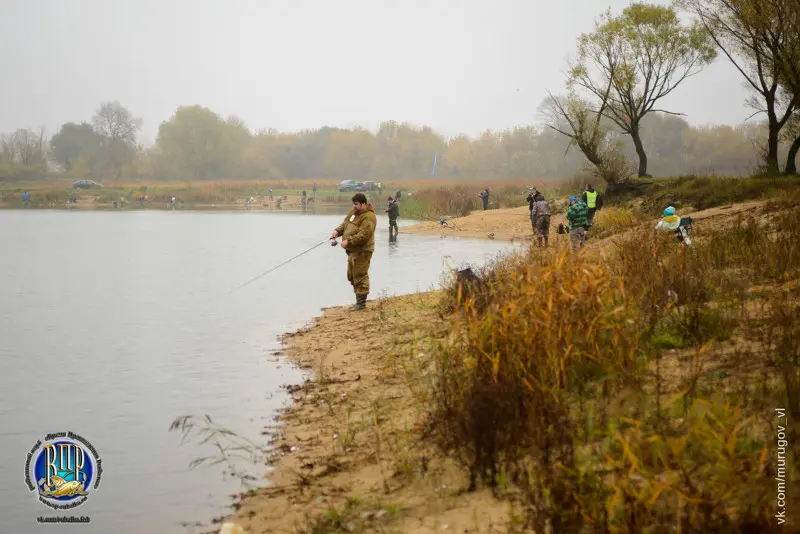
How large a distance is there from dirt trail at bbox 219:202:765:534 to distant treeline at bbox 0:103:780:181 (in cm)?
8967

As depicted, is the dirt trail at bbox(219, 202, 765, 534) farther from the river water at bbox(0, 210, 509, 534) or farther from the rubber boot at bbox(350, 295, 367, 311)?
the rubber boot at bbox(350, 295, 367, 311)

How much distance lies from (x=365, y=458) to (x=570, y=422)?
1.81 m

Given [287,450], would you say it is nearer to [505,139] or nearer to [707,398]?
[707,398]

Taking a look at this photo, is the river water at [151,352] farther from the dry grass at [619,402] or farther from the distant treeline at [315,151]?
the distant treeline at [315,151]

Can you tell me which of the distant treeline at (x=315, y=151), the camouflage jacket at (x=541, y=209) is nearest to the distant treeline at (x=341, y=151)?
the distant treeline at (x=315, y=151)

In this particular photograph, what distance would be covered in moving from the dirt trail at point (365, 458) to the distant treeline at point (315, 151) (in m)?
89.7

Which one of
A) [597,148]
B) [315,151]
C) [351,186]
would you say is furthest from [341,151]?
[597,148]

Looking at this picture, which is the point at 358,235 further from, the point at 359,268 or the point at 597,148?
the point at 597,148

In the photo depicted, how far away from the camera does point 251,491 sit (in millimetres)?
6797

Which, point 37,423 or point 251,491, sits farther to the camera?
point 37,423

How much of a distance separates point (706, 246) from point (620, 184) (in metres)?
22.5

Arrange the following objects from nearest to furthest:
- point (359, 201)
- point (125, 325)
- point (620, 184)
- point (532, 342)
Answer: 1. point (532, 342)
2. point (359, 201)
3. point (125, 325)
4. point (620, 184)

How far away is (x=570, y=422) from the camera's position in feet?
19.7

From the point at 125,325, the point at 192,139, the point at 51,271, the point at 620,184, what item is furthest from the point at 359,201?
the point at 192,139
